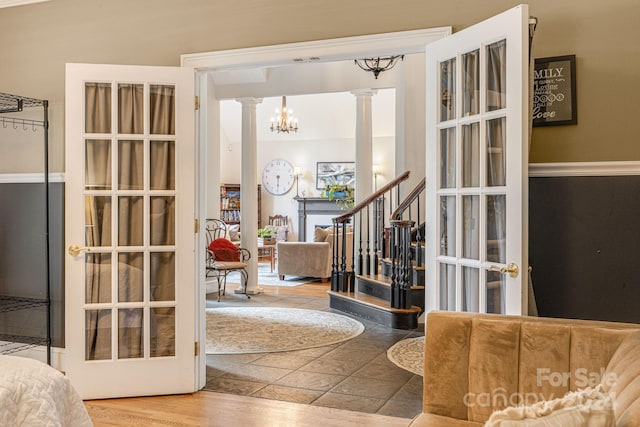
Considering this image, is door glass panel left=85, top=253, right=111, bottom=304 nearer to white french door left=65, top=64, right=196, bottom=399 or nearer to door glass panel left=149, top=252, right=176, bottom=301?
white french door left=65, top=64, right=196, bottom=399

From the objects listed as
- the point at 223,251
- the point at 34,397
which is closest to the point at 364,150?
the point at 223,251

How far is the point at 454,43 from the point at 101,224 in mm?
2437

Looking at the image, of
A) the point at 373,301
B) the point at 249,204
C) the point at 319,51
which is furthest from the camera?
the point at 249,204

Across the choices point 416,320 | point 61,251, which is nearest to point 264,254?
point 416,320

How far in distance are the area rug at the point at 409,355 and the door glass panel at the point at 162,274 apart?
6.20ft

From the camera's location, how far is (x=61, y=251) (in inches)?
164

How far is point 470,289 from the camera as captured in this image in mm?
2979

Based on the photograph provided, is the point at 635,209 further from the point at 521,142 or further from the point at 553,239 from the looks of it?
the point at 521,142

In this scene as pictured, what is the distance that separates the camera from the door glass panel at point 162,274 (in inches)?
146

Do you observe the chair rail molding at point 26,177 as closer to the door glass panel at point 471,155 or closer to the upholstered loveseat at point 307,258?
the door glass panel at point 471,155

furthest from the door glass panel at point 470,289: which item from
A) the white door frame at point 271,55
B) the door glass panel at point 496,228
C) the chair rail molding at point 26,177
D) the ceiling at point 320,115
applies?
the ceiling at point 320,115

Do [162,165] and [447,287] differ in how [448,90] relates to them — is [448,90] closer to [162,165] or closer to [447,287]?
[447,287]

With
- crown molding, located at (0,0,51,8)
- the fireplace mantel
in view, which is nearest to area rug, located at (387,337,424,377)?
crown molding, located at (0,0,51,8)

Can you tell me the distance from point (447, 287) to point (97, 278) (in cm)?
222
